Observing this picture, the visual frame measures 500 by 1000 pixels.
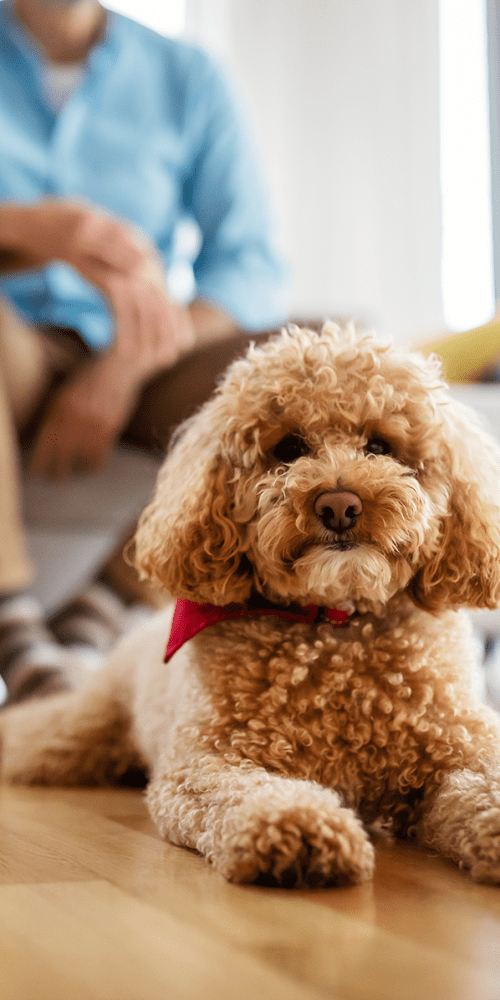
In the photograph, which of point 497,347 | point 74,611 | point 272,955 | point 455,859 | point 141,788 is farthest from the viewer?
point 74,611

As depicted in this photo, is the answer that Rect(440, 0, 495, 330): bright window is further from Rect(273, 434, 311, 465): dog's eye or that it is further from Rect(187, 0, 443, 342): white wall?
Rect(273, 434, 311, 465): dog's eye

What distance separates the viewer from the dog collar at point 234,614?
4.06 ft

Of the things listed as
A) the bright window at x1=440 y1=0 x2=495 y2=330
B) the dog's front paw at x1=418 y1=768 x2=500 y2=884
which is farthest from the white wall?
the dog's front paw at x1=418 y1=768 x2=500 y2=884

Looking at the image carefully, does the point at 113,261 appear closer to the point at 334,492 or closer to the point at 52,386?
the point at 52,386

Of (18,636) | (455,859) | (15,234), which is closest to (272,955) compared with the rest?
(455,859)

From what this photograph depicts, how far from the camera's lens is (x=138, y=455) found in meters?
2.68

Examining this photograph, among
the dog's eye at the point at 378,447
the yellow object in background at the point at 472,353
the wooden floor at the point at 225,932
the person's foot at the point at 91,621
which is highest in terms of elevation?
the yellow object in background at the point at 472,353

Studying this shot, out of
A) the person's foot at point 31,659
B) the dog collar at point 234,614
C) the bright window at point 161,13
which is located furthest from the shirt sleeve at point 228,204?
the dog collar at point 234,614

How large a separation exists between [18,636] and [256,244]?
1.72 meters

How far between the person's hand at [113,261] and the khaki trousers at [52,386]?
83 millimetres

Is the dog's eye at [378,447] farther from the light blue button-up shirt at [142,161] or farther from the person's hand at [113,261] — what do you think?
the light blue button-up shirt at [142,161]

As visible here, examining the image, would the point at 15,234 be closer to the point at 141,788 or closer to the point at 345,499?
the point at 141,788

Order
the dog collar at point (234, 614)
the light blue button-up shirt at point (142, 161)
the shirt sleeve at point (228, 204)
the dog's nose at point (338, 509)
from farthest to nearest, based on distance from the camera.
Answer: the shirt sleeve at point (228, 204) → the light blue button-up shirt at point (142, 161) → the dog collar at point (234, 614) → the dog's nose at point (338, 509)

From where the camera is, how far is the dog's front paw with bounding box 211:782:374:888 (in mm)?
933
